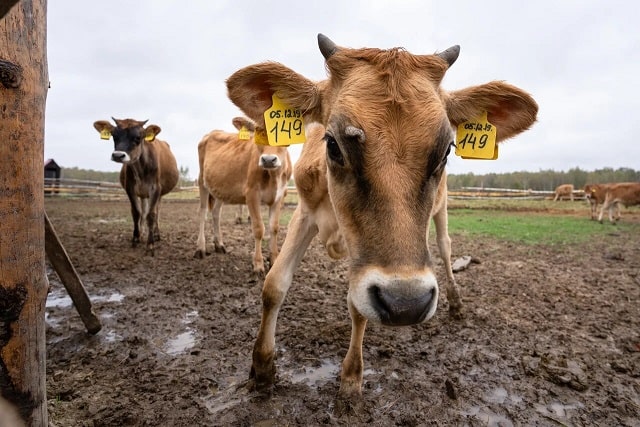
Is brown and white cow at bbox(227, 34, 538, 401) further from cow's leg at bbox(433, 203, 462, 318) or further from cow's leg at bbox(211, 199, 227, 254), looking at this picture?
cow's leg at bbox(211, 199, 227, 254)

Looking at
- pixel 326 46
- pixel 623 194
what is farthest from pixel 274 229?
pixel 623 194

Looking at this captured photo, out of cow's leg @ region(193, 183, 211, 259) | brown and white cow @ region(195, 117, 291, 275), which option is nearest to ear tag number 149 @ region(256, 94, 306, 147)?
brown and white cow @ region(195, 117, 291, 275)

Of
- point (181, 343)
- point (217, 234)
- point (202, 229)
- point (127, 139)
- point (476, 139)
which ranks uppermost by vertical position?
point (127, 139)

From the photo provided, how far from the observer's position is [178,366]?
2.77 m

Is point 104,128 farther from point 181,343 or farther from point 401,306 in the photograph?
point 401,306

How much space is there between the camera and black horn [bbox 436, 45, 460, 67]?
2.52 metres

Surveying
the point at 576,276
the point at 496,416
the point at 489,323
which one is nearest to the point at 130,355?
the point at 496,416

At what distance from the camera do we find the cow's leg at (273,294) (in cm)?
248

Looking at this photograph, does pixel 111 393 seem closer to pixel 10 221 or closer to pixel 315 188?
pixel 10 221

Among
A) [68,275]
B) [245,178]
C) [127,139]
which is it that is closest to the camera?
[68,275]

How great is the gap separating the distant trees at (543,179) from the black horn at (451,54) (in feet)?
157

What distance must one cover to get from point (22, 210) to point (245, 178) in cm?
566

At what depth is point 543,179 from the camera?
52000mm

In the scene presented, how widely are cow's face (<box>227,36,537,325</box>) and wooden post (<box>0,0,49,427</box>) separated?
116 cm
